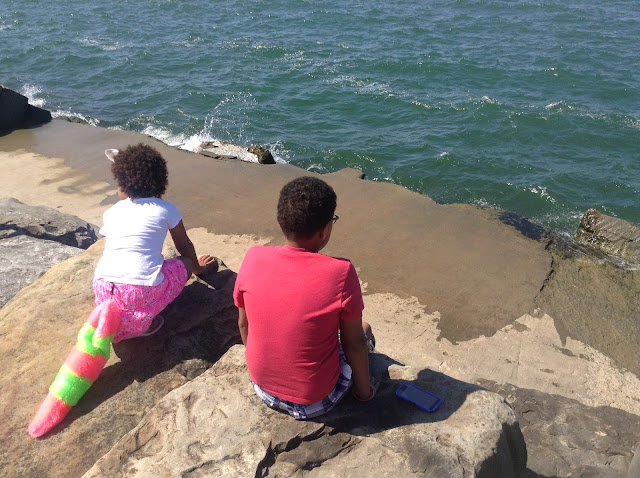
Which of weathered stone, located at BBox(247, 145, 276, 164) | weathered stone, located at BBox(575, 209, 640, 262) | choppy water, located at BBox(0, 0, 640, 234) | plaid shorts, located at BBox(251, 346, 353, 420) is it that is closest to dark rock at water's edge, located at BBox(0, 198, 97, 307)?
plaid shorts, located at BBox(251, 346, 353, 420)

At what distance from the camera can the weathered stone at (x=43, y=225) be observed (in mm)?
5863

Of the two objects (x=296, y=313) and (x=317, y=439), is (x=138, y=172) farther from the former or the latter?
(x=317, y=439)

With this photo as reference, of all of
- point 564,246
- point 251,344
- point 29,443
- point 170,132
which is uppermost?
point 251,344

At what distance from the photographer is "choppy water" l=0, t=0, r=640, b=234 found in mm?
11188

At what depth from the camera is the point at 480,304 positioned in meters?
6.14

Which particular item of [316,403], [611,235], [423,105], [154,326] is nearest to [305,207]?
[316,403]

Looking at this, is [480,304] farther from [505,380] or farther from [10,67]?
[10,67]

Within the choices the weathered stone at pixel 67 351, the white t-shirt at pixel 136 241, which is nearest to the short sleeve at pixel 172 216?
the white t-shirt at pixel 136 241

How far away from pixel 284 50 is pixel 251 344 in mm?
16245

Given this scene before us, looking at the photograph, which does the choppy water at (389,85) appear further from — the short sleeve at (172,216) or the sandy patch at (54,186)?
the short sleeve at (172,216)

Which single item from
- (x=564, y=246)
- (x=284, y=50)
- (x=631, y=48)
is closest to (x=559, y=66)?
(x=631, y=48)

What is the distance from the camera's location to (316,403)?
2904 mm

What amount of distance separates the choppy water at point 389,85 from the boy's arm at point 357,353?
24.8 ft

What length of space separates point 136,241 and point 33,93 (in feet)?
48.8
